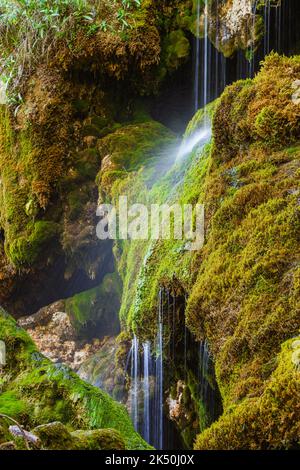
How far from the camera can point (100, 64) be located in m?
7.82

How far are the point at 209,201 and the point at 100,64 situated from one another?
4.89 m

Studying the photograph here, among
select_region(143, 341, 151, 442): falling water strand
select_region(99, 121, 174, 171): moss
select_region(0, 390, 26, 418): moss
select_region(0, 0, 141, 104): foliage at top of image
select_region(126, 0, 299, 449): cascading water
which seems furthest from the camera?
select_region(0, 0, 141, 104): foliage at top of image

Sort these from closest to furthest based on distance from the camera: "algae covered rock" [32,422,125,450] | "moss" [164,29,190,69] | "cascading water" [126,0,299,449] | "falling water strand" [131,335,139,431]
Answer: "algae covered rock" [32,422,125,450] → "cascading water" [126,0,299,449] → "falling water strand" [131,335,139,431] → "moss" [164,29,190,69]

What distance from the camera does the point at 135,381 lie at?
529 cm

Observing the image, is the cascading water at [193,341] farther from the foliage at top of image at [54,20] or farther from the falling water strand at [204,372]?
the foliage at top of image at [54,20]

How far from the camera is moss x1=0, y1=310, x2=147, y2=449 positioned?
3080 mm

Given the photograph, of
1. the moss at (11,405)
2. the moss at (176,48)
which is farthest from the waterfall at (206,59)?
the moss at (11,405)

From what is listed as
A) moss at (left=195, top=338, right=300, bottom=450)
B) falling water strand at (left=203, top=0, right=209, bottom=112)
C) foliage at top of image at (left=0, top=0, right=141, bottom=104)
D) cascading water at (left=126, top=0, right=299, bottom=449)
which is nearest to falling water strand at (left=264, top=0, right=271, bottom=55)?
cascading water at (left=126, top=0, right=299, bottom=449)

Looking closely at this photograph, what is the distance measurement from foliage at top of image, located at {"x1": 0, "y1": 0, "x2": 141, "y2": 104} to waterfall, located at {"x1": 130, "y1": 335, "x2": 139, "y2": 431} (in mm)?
4996

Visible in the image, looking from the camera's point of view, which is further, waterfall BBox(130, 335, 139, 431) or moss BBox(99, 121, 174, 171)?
moss BBox(99, 121, 174, 171)

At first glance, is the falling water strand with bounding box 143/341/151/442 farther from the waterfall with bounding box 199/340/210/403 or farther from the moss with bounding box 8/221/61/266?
the moss with bounding box 8/221/61/266

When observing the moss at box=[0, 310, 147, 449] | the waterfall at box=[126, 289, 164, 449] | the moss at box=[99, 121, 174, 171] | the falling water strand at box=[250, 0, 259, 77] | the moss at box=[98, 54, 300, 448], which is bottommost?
the waterfall at box=[126, 289, 164, 449]

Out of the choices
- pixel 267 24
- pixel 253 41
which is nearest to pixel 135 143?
pixel 253 41

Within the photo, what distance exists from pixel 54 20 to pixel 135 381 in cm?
591
